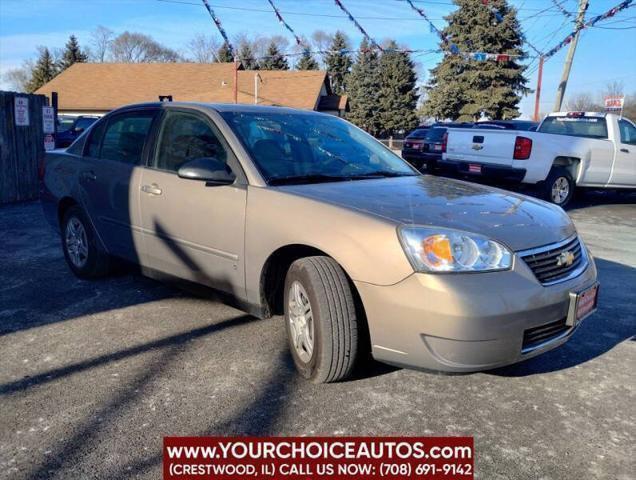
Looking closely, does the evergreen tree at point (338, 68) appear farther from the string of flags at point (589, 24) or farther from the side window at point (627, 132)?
the side window at point (627, 132)

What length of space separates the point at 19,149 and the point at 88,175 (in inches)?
244

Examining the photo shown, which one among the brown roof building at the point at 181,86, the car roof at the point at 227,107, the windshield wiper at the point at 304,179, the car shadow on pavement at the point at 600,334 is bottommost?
the car shadow on pavement at the point at 600,334

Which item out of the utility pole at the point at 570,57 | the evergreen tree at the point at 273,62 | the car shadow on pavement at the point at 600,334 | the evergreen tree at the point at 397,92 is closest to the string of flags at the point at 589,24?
the utility pole at the point at 570,57

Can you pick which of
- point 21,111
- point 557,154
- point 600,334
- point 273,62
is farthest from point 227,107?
point 273,62

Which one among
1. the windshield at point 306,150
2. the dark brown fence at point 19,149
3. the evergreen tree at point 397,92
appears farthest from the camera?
the evergreen tree at point 397,92

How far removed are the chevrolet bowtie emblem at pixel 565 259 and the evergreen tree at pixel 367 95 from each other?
143 feet

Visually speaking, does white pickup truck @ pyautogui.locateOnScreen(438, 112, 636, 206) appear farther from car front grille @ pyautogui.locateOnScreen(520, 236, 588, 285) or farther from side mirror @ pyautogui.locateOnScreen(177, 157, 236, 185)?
side mirror @ pyautogui.locateOnScreen(177, 157, 236, 185)

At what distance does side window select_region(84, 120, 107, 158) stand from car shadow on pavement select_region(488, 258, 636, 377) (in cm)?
367

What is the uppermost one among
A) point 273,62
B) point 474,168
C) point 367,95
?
point 273,62

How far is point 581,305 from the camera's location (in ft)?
10.0

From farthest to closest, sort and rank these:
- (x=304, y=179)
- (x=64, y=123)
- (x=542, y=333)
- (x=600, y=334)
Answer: (x=64, y=123) → (x=600, y=334) → (x=304, y=179) → (x=542, y=333)

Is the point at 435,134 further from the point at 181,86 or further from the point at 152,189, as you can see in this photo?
the point at 181,86

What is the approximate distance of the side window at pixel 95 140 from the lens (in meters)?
4.93

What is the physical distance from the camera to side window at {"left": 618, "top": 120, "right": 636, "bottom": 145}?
11.2 metres
